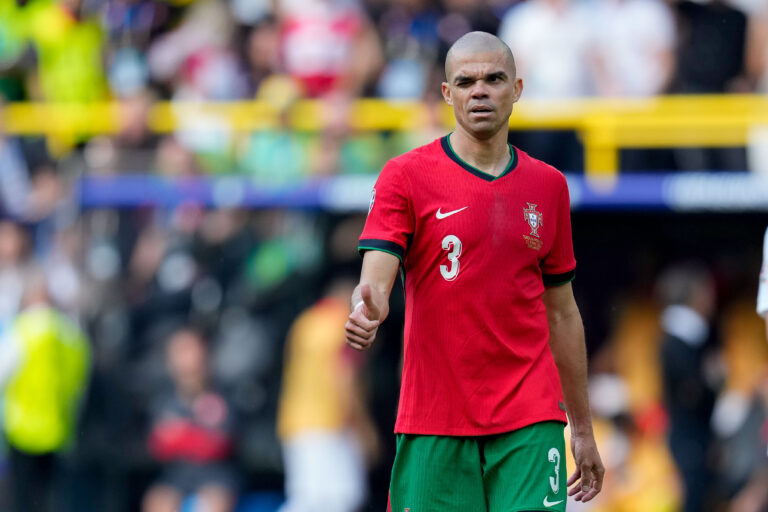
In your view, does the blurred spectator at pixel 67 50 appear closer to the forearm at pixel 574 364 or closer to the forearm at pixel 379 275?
the forearm at pixel 574 364

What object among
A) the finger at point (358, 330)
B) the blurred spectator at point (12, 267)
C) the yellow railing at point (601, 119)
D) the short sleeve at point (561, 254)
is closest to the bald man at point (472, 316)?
the short sleeve at point (561, 254)

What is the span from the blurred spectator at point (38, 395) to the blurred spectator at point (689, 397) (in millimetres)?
4733

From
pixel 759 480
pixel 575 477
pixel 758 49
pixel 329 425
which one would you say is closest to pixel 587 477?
pixel 575 477

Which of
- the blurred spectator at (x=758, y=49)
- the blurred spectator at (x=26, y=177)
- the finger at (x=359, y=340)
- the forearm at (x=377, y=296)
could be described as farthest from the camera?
the blurred spectator at (x=26, y=177)

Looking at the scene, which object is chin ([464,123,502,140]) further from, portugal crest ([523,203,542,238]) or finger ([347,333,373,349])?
finger ([347,333,373,349])

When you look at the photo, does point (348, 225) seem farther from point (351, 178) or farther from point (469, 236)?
point (469, 236)

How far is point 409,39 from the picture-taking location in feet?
34.5

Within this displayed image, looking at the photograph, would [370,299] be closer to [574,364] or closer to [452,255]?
[452,255]

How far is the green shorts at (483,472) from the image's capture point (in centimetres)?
407

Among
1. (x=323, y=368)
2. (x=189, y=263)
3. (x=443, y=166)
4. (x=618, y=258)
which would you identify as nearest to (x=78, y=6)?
(x=189, y=263)

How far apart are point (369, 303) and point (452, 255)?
1.56 ft

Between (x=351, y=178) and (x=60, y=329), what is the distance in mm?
2696

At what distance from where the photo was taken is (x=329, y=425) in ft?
32.8

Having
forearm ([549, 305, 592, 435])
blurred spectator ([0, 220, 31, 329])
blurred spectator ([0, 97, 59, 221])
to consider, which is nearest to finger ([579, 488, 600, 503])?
forearm ([549, 305, 592, 435])
